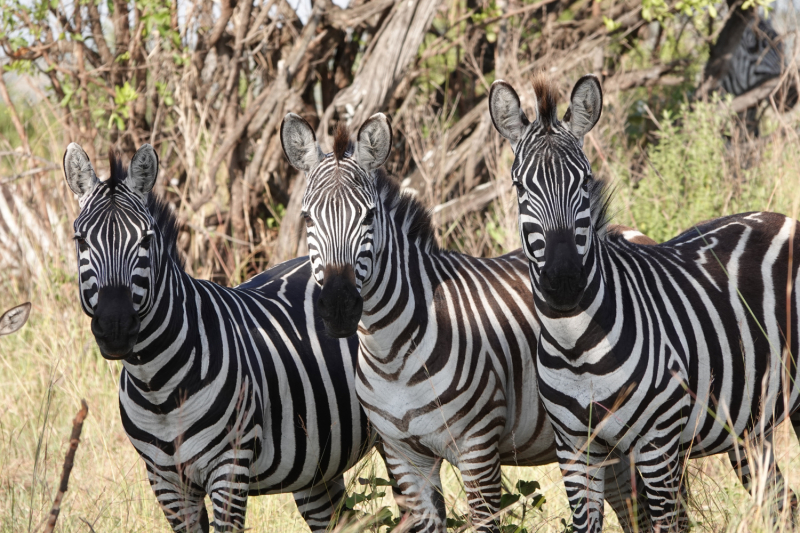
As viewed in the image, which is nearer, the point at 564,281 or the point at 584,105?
the point at 564,281

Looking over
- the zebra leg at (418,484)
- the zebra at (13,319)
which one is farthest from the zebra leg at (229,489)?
the zebra at (13,319)

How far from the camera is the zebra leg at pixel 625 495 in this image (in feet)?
12.9

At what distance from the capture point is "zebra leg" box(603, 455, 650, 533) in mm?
3930

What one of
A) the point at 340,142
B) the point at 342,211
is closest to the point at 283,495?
the point at 342,211

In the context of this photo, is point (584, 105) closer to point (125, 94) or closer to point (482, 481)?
point (482, 481)

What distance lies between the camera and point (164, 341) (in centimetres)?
357

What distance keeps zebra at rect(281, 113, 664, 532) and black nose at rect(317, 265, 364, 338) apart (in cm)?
1

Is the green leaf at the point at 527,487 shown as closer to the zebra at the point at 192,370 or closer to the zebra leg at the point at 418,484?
the zebra leg at the point at 418,484

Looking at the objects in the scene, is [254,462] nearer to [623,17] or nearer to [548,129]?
[548,129]

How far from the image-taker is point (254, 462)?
3.76 m

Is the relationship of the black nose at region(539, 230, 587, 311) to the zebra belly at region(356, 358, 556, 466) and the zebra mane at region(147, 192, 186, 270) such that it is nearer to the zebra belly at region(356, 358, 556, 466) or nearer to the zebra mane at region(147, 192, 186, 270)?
the zebra belly at region(356, 358, 556, 466)

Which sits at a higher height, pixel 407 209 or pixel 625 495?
pixel 407 209

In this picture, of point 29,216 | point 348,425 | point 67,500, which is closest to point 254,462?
point 348,425

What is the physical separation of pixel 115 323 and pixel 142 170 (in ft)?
2.70
